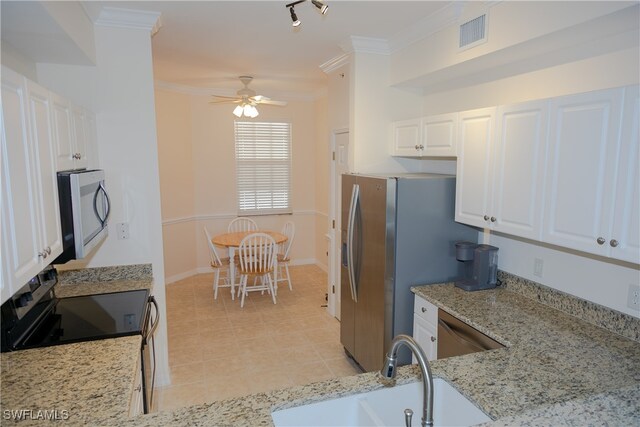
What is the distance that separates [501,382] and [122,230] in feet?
8.61

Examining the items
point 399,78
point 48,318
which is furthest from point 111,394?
point 399,78

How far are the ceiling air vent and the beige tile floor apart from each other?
264 cm

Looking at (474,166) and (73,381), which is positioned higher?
(474,166)

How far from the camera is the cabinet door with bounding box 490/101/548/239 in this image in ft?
6.80

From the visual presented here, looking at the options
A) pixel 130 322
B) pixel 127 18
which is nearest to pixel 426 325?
pixel 130 322

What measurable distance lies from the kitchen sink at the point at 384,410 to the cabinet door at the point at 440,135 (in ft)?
5.54

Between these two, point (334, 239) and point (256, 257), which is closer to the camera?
point (334, 239)

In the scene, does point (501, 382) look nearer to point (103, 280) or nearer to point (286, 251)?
point (103, 280)

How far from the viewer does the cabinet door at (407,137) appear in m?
3.21

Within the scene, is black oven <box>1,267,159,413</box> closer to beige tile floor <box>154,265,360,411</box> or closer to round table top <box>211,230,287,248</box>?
beige tile floor <box>154,265,360,411</box>

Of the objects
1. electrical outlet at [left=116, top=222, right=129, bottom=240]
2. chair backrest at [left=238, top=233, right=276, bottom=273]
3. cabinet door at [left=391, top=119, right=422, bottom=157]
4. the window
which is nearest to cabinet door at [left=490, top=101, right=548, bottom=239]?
cabinet door at [left=391, top=119, right=422, bottom=157]

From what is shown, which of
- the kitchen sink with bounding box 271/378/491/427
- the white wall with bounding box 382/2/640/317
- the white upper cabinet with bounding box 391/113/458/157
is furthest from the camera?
the white upper cabinet with bounding box 391/113/458/157

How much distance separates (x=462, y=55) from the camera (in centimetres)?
264

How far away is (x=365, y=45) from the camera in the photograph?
3457mm
